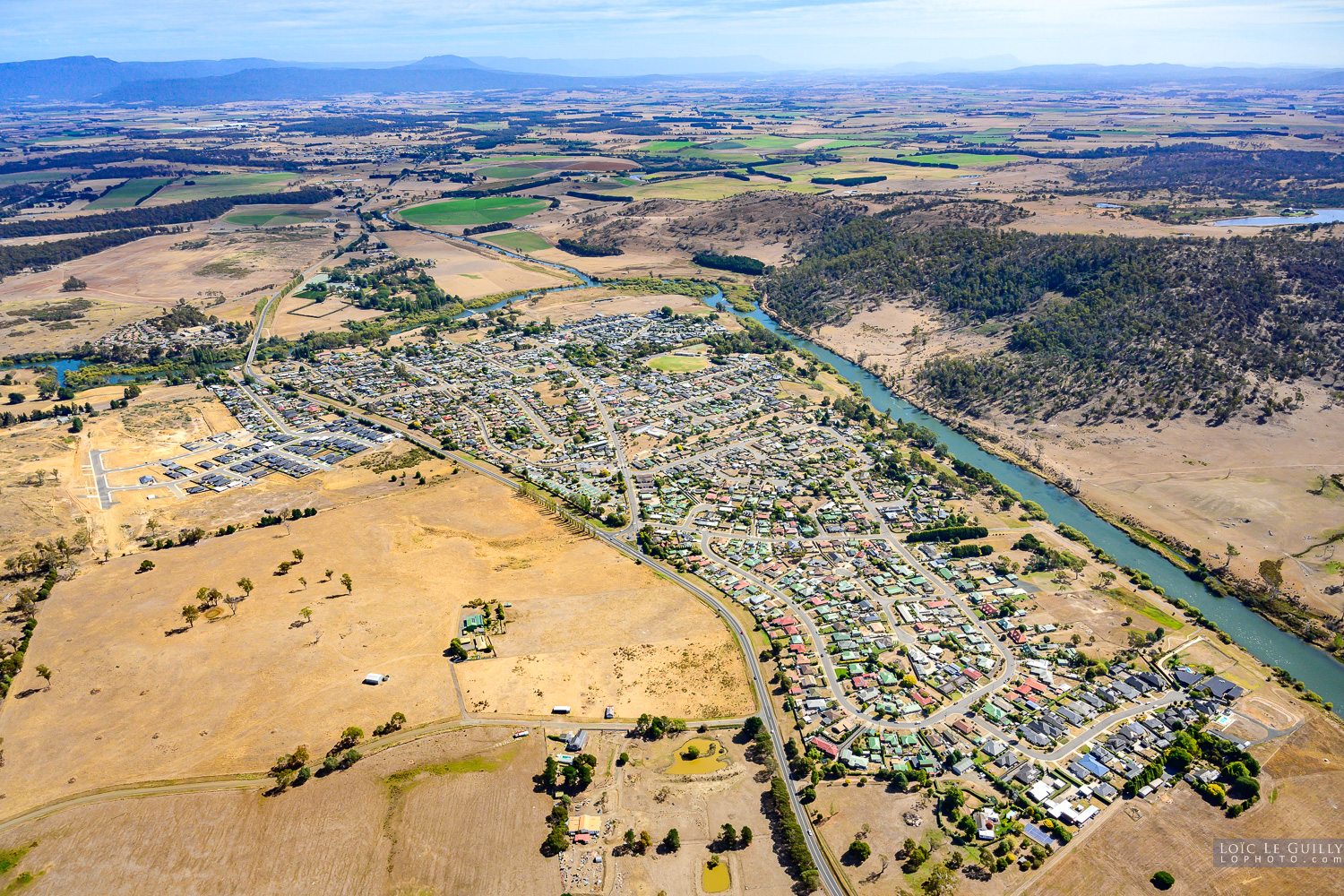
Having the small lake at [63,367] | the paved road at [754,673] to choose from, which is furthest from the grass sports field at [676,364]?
the small lake at [63,367]

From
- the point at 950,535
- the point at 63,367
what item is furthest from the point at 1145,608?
the point at 63,367

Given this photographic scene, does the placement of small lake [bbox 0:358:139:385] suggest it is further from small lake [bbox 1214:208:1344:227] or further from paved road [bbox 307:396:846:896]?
small lake [bbox 1214:208:1344:227]

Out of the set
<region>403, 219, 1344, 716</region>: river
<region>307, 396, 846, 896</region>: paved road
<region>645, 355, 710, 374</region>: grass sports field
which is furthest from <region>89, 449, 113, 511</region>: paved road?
<region>403, 219, 1344, 716</region>: river

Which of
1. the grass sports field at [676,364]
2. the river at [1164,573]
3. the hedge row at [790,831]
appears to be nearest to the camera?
the hedge row at [790,831]

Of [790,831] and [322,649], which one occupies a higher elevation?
[322,649]

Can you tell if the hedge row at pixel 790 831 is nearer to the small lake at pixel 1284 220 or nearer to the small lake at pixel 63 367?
the small lake at pixel 63 367

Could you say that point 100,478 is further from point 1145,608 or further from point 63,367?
point 1145,608
